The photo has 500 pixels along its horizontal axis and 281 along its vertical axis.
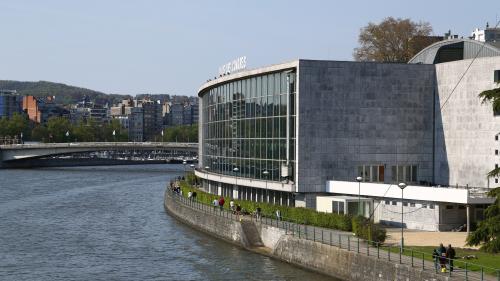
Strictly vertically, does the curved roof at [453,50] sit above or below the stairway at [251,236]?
above

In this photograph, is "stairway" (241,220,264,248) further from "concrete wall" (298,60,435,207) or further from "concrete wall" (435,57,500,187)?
→ "concrete wall" (435,57,500,187)

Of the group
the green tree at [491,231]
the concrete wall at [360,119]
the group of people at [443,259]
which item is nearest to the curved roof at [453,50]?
the concrete wall at [360,119]

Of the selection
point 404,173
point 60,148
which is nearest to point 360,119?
point 404,173

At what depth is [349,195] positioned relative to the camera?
66750mm

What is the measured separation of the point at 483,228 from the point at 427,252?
29.3ft

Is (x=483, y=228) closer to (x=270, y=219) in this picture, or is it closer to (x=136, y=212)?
(x=270, y=219)

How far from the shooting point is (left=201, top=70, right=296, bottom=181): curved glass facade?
230ft

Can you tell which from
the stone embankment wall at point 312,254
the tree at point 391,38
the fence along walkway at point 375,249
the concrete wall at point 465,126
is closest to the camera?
the fence along walkway at point 375,249

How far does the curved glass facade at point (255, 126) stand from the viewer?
7006cm

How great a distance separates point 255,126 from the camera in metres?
75.5

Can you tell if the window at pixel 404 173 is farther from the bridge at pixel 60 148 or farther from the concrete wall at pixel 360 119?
the bridge at pixel 60 148

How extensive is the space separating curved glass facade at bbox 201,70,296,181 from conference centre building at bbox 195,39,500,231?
5.6 inches

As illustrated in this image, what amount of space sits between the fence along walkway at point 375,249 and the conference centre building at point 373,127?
5198mm

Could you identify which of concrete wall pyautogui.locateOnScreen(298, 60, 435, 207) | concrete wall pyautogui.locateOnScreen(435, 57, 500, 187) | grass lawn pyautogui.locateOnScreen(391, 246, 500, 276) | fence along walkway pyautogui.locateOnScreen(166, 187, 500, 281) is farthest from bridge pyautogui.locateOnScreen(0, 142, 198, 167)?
grass lawn pyautogui.locateOnScreen(391, 246, 500, 276)
